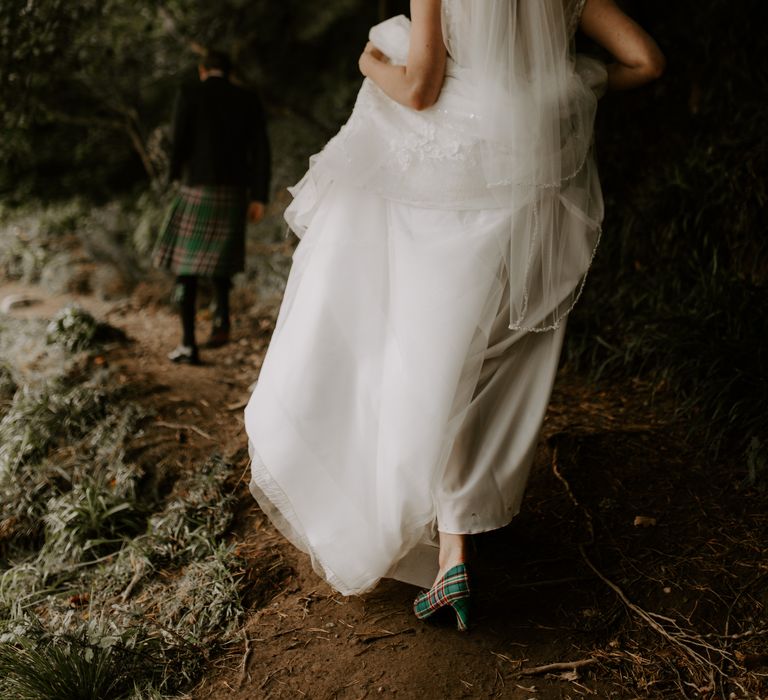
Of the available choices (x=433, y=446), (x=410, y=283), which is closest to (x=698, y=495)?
(x=433, y=446)

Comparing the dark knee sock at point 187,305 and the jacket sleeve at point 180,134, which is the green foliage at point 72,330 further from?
the jacket sleeve at point 180,134

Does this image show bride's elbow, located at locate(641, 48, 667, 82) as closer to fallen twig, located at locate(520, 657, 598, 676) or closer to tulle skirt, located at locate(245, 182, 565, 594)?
tulle skirt, located at locate(245, 182, 565, 594)

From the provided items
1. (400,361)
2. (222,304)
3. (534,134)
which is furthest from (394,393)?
(222,304)

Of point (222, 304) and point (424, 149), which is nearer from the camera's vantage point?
point (424, 149)

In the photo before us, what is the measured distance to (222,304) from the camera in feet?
16.3

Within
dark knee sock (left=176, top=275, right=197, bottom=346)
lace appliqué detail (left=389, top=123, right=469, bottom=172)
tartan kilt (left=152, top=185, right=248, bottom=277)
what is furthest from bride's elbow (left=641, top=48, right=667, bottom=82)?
dark knee sock (left=176, top=275, right=197, bottom=346)

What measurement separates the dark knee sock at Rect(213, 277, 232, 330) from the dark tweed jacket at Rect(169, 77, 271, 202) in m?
0.64

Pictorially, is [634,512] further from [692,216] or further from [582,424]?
[692,216]

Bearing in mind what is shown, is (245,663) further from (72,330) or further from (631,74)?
(72,330)

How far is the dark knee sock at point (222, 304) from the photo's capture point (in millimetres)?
4887

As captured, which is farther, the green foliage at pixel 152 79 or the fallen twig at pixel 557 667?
the green foliage at pixel 152 79

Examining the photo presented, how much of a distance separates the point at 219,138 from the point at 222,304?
114 cm

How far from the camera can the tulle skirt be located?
6.65 ft

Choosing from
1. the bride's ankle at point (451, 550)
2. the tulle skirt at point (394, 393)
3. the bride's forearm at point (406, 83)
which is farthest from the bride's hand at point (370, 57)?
the bride's ankle at point (451, 550)
